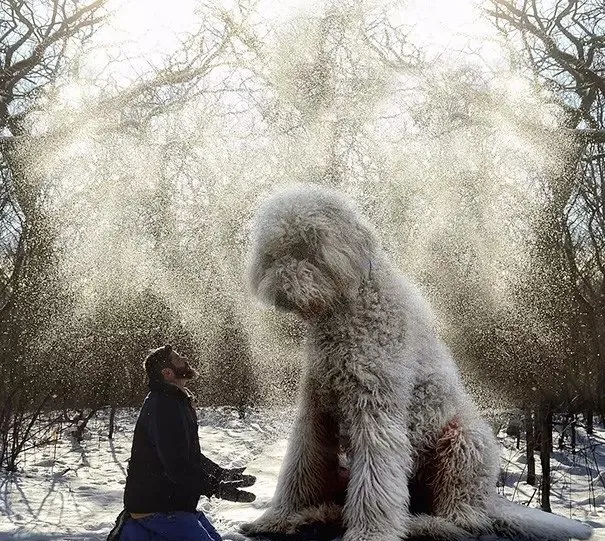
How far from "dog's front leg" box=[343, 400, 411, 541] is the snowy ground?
0.78 m

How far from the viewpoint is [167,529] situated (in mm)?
2367

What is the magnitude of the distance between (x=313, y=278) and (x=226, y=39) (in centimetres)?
764

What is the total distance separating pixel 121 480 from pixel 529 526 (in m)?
4.81

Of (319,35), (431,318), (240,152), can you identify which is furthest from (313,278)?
(319,35)

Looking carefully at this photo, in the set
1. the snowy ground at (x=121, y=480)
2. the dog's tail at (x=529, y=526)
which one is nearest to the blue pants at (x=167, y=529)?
the snowy ground at (x=121, y=480)

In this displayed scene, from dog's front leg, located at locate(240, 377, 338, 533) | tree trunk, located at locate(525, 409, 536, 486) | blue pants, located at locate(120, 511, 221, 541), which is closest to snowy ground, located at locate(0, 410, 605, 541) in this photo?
tree trunk, located at locate(525, 409, 536, 486)

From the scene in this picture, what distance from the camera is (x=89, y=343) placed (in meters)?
8.70

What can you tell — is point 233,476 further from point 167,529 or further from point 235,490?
point 167,529

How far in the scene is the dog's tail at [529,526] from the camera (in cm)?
248

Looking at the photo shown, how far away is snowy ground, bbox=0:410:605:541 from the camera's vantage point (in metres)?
3.72

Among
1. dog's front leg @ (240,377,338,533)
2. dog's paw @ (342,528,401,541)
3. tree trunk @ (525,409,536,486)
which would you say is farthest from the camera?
tree trunk @ (525,409,536,486)

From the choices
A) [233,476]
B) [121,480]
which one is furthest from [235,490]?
[121,480]

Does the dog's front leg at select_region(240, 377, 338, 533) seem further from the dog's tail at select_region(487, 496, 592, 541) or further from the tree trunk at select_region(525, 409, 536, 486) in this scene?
the tree trunk at select_region(525, 409, 536, 486)

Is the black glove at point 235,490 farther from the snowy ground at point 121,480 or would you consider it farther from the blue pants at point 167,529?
the snowy ground at point 121,480
